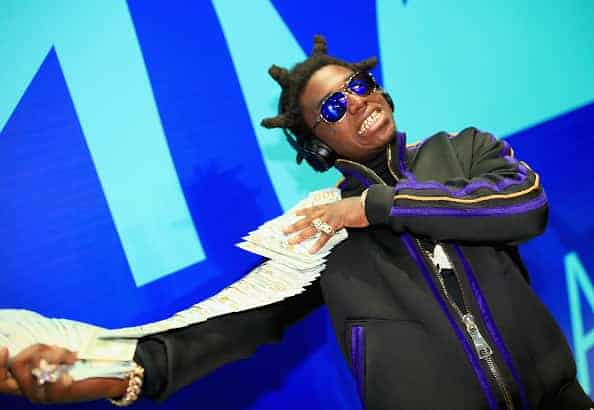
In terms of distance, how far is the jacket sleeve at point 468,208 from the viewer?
1261 mm

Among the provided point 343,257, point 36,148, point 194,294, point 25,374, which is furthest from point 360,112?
point 25,374

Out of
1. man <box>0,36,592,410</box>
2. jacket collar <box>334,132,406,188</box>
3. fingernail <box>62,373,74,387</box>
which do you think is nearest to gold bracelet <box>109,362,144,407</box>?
man <box>0,36,592,410</box>

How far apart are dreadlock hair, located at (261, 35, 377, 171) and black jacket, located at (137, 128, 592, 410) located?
389mm

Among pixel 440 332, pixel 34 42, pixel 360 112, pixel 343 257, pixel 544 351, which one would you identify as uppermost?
pixel 34 42

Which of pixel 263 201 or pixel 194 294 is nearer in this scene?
pixel 194 294

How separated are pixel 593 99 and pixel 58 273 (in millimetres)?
2168

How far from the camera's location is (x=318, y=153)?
1.63 metres

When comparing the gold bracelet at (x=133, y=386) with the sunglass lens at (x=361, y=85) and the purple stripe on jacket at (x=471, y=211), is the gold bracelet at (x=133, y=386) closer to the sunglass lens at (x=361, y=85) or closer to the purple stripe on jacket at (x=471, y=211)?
the purple stripe on jacket at (x=471, y=211)

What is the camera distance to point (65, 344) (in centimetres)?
112

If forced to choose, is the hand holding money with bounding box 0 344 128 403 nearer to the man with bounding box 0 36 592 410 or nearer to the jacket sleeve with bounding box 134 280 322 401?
the man with bounding box 0 36 592 410

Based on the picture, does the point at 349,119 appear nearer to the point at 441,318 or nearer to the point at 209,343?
the point at 441,318

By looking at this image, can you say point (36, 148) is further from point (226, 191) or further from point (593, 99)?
point (593, 99)

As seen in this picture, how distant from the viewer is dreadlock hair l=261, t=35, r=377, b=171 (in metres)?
1.63

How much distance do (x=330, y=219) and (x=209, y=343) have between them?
424 mm
